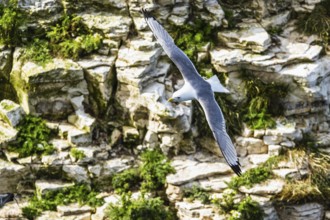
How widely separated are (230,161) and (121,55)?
132 inches

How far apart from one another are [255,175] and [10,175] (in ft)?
12.6

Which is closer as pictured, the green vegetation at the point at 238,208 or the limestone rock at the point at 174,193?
the green vegetation at the point at 238,208

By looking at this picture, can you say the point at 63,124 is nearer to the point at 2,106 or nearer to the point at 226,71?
the point at 2,106

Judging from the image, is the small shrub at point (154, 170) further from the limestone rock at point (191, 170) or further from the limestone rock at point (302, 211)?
the limestone rock at point (302, 211)

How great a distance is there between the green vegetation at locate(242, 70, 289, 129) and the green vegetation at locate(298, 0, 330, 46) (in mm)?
1221

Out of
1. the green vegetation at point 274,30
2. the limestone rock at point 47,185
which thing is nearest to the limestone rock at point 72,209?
the limestone rock at point 47,185

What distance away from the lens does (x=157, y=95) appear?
1082 centimetres

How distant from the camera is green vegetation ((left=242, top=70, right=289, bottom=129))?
11.2 m

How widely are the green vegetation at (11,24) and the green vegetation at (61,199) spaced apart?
8.59 feet

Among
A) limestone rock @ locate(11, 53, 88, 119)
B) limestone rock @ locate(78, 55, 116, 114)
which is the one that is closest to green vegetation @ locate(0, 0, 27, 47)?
limestone rock @ locate(11, 53, 88, 119)

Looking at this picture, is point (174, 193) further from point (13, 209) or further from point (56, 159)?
point (13, 209)

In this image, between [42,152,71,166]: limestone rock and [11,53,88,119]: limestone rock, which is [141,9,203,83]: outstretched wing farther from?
[42,152,71,166]: limestone rock

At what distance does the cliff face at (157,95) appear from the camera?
10703 mm

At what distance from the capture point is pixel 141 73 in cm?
1089
